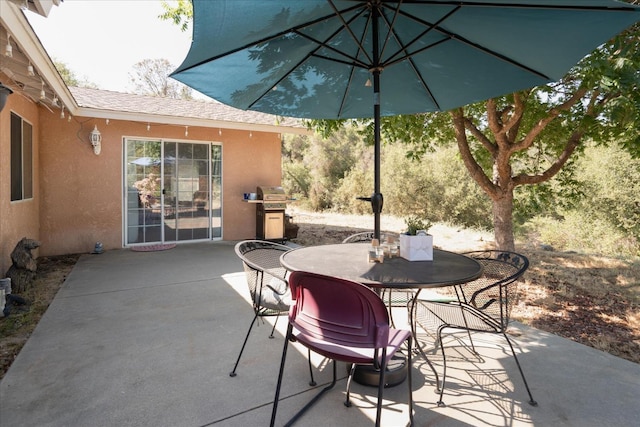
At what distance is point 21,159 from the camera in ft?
17.1

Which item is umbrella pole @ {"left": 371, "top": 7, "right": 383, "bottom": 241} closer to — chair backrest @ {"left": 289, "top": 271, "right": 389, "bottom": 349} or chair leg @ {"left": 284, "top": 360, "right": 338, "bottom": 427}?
chair backrest @ {"left": 289, "top": 271, "right": 389, "bottom": 349}

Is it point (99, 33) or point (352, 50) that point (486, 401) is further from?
point (99, 33)

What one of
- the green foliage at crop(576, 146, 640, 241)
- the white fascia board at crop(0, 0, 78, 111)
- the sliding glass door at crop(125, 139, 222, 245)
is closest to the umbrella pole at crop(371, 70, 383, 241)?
the white fascia board at crop(0, 0, 78, 111)

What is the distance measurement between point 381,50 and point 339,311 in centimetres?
188

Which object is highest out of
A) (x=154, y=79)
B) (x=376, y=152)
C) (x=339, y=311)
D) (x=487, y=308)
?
(x=154, y=79)

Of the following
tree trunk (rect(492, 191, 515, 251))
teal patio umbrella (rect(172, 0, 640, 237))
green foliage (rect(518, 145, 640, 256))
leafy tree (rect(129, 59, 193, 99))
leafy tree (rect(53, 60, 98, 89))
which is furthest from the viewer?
leafy tree (rect(129, 59, 193, 99))

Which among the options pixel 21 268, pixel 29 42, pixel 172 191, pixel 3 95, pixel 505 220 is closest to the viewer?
pixel 3 95

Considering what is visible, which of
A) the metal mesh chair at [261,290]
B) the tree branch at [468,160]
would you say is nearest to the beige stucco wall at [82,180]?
→ the tree branch at [468,160]

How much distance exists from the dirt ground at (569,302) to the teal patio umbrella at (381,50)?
2189 mm

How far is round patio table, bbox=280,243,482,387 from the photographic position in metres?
1.90

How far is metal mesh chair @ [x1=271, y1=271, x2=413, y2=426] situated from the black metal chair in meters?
0.67

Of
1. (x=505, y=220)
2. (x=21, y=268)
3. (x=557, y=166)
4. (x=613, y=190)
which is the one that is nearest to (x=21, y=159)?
(x=21, y=268)

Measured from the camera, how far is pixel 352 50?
3041 millimetres

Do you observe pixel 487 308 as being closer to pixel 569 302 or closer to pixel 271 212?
pixel 569 302
